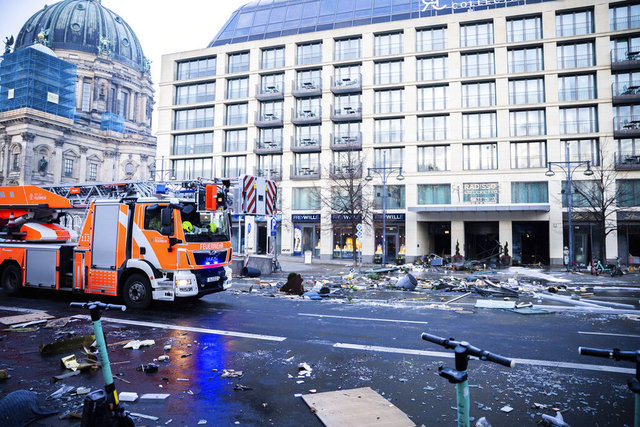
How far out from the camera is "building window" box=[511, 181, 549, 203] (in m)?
32.2

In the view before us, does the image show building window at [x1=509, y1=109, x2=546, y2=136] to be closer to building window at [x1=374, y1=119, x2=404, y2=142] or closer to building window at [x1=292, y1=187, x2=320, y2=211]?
building window at [x1=374, y1=119, x2=404, y2=142]

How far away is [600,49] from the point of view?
105 feet

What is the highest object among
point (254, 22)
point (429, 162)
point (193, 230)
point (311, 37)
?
point (254, 22)

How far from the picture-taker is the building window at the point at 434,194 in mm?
34344

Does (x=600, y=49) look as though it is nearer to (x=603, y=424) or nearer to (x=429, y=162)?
(x=429, y=162)

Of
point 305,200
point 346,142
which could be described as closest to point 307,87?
point 346,142

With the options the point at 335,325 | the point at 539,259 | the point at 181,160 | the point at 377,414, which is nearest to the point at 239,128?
the point at 181,160

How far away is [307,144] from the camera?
3922cm

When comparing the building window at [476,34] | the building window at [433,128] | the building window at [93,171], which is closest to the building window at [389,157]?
the building window at [433,128]

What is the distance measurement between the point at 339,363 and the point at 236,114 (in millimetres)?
39251

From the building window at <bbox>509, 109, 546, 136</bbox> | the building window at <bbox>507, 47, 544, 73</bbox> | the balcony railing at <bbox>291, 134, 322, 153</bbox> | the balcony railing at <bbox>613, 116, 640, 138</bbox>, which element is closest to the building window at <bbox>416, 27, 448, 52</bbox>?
the building window at <bbox>507, 47, 544, 73</bbox>

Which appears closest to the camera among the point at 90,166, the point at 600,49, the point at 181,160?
the point at 600,49

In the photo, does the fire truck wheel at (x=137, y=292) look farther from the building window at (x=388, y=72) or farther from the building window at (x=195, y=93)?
the building window at (x=195, y=93)

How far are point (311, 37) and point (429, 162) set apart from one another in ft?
57.8
